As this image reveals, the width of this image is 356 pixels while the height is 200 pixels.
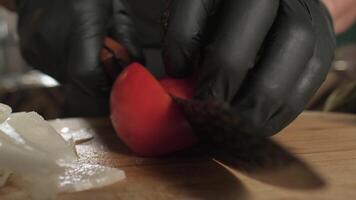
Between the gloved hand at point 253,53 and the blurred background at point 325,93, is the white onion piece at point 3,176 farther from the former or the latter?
the blurred background at point 325,93

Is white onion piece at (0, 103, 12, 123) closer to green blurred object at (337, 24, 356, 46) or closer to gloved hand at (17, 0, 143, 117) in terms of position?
gloved hand at (17, 0, 143, 117)

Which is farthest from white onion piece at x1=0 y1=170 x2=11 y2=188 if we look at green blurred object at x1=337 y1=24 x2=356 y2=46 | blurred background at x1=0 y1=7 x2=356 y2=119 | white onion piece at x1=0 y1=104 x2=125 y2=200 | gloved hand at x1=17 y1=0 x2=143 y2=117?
green blurred object at x1=337 y1=24 x2=356 y2=46

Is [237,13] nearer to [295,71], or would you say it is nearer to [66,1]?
[295,71]

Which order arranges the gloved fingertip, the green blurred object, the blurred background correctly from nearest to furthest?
the gloved fingertip → the blurred background → the green blurred object

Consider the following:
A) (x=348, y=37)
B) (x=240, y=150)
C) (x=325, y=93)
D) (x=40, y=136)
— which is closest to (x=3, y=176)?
(x=40, y=136)

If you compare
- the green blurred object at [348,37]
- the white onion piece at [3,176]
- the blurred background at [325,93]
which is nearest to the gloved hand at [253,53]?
the white onion piece at [3,176]
